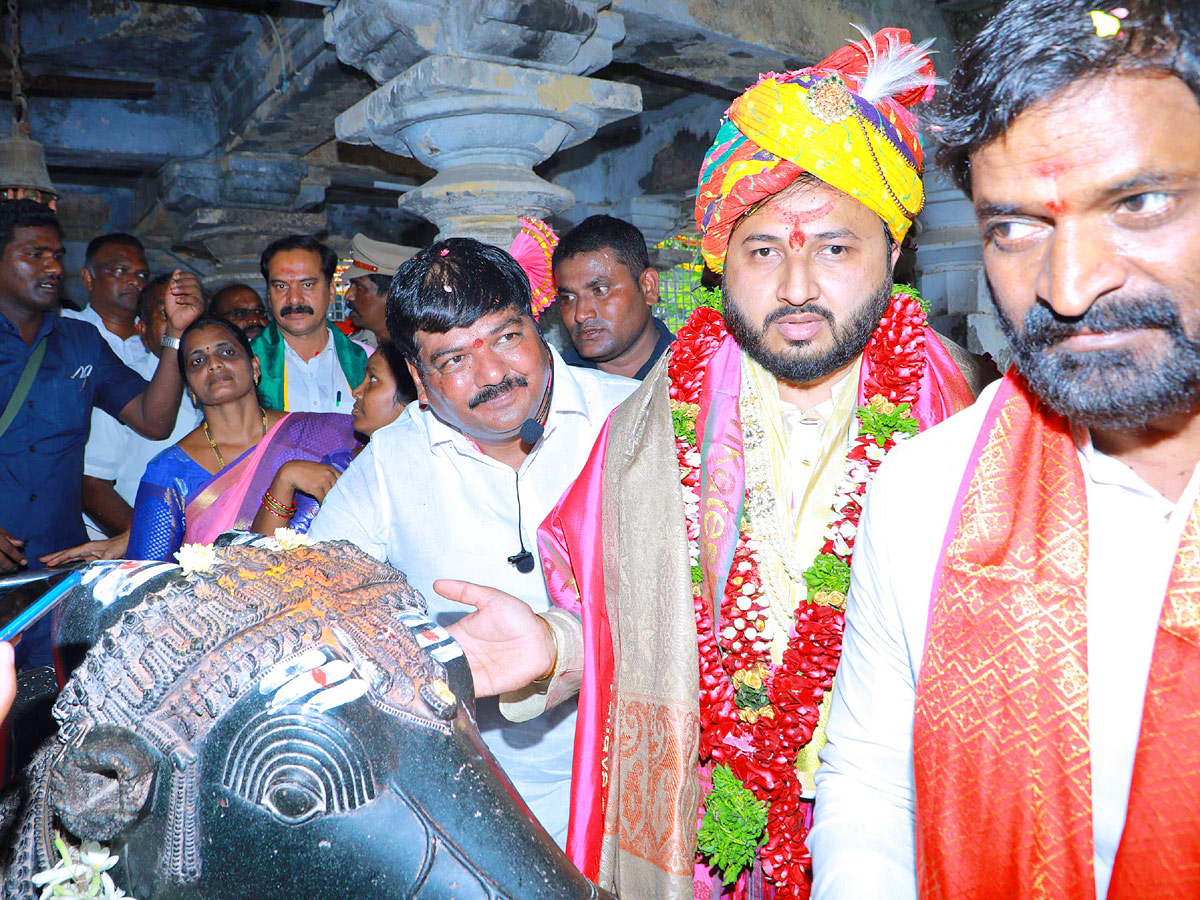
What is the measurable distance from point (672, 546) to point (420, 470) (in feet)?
2.89

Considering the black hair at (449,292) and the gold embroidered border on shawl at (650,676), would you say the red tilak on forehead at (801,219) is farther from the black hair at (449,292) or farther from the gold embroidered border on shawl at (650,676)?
the black hair at (449,292)

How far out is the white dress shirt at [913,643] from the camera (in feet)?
4.16

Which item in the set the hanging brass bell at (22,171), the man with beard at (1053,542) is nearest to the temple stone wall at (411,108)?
the hanging brass bell at (22,171)

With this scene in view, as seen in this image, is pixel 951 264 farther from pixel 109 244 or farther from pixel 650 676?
pixel 109 244

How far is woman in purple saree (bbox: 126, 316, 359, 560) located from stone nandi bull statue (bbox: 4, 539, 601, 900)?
2055 millimetres

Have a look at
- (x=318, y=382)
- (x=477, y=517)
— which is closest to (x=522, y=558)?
(x=477, y=517)

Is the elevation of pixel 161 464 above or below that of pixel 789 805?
above

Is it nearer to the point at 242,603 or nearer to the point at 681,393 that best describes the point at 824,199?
the point at 681,393

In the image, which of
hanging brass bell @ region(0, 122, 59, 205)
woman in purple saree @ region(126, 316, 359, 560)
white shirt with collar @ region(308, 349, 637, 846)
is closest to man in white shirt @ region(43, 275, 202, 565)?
woman in purple saree @ region(126, 316, 359, 560)

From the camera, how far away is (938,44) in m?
6.16

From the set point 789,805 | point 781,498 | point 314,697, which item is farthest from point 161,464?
point 314,697

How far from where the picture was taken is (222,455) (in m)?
3.58

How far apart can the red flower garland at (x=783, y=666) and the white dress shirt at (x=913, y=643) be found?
496 mm

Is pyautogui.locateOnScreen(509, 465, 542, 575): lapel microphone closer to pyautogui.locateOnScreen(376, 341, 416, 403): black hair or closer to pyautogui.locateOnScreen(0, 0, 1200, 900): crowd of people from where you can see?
pyautogui.locateOnScreen(0, 0, 1200, 900): crowd of people
